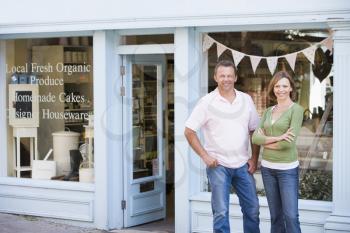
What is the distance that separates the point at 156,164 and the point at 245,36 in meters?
2.20

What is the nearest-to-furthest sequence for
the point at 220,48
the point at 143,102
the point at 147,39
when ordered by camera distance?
the point at 220,48
the point at 147,39
the point at 143,102

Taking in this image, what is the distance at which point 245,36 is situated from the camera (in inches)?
307

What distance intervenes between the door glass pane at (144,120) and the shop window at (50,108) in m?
0.57

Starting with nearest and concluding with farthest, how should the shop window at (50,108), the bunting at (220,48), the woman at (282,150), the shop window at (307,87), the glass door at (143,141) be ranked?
the woman at (282,150) < the shop window at (307,87) < the bunting at (220,48) < the glass door at (143,141) < the shop window at (50,108)

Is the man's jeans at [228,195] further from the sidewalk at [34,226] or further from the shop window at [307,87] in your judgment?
the sidewalk at [34,226]

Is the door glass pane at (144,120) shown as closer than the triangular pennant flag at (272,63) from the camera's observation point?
No

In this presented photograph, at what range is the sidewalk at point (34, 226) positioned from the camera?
8.33 metres

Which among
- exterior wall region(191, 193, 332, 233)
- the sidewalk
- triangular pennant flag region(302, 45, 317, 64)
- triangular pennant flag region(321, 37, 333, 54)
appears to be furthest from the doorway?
triangular pennant flag region(321, 37, 333, 54)

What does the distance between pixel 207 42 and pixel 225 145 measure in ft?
7.54

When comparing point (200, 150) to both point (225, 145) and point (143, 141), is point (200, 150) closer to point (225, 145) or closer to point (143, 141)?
point (225, 145)

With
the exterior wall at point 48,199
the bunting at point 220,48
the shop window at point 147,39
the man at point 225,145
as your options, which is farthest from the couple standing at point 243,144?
the exterior wall at point 48,199

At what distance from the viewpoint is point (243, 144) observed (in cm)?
605

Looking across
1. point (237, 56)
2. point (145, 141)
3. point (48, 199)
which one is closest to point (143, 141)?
point (145, 141)

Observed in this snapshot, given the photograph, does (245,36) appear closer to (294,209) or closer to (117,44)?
(117,44)
